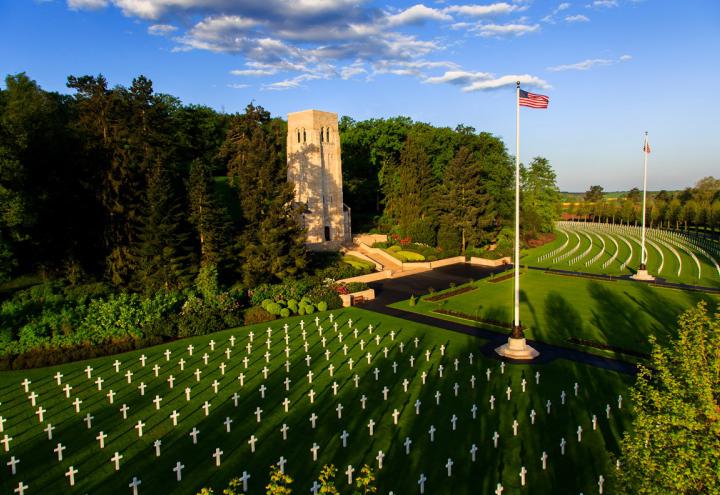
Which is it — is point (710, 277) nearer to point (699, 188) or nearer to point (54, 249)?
point (54, 249)

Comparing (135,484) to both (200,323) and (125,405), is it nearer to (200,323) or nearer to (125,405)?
(125,405)

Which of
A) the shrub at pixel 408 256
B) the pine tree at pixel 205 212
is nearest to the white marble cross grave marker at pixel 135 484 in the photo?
the pine tree at pixel 205 212

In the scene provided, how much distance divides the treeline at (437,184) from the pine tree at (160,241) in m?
32.4

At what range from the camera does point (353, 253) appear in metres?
54.3

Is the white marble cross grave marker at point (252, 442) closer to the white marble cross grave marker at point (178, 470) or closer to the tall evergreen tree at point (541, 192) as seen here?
the white marble cross grave marker at point (178, 470)

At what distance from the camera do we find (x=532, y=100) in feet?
73.3

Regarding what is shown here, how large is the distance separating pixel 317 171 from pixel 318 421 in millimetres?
40293

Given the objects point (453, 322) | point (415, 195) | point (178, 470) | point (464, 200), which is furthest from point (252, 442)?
point (415, 195)

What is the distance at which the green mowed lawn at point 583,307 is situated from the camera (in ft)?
90.6

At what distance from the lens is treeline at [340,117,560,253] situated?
5766cm

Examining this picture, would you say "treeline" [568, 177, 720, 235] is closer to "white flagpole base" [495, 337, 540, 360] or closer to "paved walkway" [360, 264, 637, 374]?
"paved walkway" [360, 264, 637, 374]

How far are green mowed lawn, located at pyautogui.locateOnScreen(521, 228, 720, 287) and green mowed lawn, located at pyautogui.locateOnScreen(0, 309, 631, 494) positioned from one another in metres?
29.3

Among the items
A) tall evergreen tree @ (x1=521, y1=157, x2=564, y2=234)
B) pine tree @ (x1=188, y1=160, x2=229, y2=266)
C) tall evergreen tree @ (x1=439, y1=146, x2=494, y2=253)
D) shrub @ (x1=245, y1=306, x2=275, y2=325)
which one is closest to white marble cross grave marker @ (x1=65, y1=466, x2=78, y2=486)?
shrub @ (x1=245, y1=306, x2=275, y2=325)

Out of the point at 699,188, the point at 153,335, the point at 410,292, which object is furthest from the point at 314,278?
the point at 699,188
